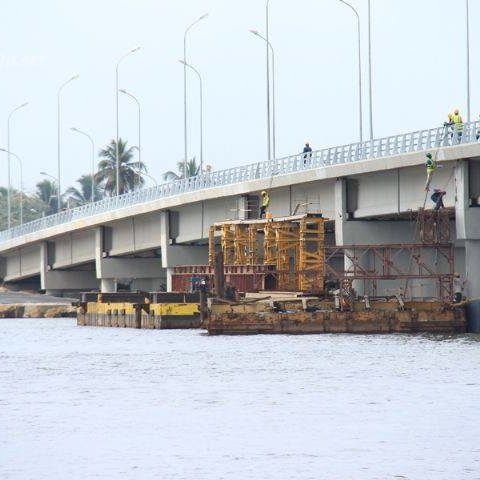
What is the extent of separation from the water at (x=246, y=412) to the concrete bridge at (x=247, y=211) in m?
8.56

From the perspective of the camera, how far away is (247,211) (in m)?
90.8

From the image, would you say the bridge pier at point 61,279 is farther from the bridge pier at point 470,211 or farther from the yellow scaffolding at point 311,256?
the bridge pier at point 470,211

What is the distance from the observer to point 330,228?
92250mm

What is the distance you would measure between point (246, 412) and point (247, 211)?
168 ft

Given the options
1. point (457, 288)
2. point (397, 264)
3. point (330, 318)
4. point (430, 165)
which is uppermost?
point (430, 165)

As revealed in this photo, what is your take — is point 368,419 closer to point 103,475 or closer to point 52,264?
point 103,475

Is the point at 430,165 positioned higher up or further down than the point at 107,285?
higher up

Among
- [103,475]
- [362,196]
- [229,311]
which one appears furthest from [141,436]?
[362,196]

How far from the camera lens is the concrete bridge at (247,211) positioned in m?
71.3

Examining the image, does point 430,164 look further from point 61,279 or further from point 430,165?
point 61,279

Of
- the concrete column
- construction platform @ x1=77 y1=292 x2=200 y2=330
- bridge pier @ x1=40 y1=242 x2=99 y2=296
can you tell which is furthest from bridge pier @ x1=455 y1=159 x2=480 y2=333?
bridge pier @ x1=40 y1=242 x2=99 y2=296

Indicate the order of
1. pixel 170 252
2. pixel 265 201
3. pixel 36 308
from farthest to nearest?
pixel 36 308, pixel 170 252, pixel 265 201

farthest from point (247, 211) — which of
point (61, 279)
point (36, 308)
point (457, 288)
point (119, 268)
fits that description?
point (61, 279)

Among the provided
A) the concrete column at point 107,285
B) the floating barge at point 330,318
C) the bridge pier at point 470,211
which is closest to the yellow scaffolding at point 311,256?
the floating barge at point 330,318
